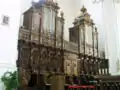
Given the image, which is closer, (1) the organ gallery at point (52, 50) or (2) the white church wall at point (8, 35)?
(2) the white church wall at point (8, 35)

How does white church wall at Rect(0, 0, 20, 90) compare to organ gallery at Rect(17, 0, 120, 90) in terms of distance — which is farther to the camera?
organ gallery at Rect(17, 0, 120, 90)

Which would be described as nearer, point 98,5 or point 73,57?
point 73,57

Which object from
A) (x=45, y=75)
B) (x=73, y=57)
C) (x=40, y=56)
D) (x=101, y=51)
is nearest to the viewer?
(x=45, y=75)

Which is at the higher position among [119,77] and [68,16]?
[68,16]

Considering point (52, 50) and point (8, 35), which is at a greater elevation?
point (8, 35)

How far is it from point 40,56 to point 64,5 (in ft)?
17.4

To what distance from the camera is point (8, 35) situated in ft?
26.0

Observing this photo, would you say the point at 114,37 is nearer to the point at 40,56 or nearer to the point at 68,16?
the point at 68,16

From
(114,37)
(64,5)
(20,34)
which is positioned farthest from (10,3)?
(114,37)

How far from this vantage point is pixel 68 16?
14000mm

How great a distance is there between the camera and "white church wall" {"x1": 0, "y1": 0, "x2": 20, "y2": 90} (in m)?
→ 7.70

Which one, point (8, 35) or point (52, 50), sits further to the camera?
point (52, 50)

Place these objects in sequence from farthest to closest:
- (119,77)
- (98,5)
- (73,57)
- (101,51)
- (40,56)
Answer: (98,5)
(101,51)
(73,57)
(40,56)
(119,77)

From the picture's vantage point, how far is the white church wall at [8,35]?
770cm
